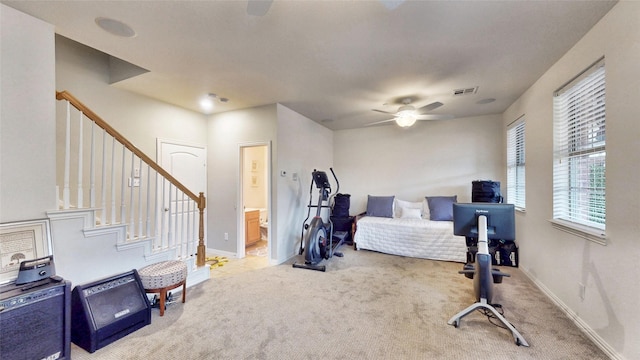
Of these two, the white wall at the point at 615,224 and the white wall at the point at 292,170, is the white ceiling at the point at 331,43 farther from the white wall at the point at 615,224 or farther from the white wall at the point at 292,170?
the white wall at the point at 292,170

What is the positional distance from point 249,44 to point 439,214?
4.30 m

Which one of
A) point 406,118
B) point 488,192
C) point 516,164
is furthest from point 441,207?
point 406,118

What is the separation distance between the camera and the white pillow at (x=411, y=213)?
4863 mm

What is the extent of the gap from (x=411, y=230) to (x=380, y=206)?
1.04 metres

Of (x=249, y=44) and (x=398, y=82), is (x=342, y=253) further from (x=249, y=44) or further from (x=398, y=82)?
(x=249, y=44)

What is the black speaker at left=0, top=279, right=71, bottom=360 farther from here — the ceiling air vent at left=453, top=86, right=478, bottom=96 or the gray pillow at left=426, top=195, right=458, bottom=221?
the gray pillow at left=426, top=195, right=458, bottom=221

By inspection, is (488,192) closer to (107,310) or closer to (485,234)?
(485,234)

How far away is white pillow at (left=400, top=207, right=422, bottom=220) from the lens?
191 inches

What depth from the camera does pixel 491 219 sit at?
2.25 meters

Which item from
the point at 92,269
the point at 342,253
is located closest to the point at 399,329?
the point at 342,253

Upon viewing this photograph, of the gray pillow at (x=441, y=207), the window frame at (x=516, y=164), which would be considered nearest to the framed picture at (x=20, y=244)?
the gray pillow at (x=441, y=207)

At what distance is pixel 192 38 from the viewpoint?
7.09 feet

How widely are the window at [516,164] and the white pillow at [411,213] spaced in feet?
5.07

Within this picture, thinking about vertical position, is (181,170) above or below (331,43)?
below
